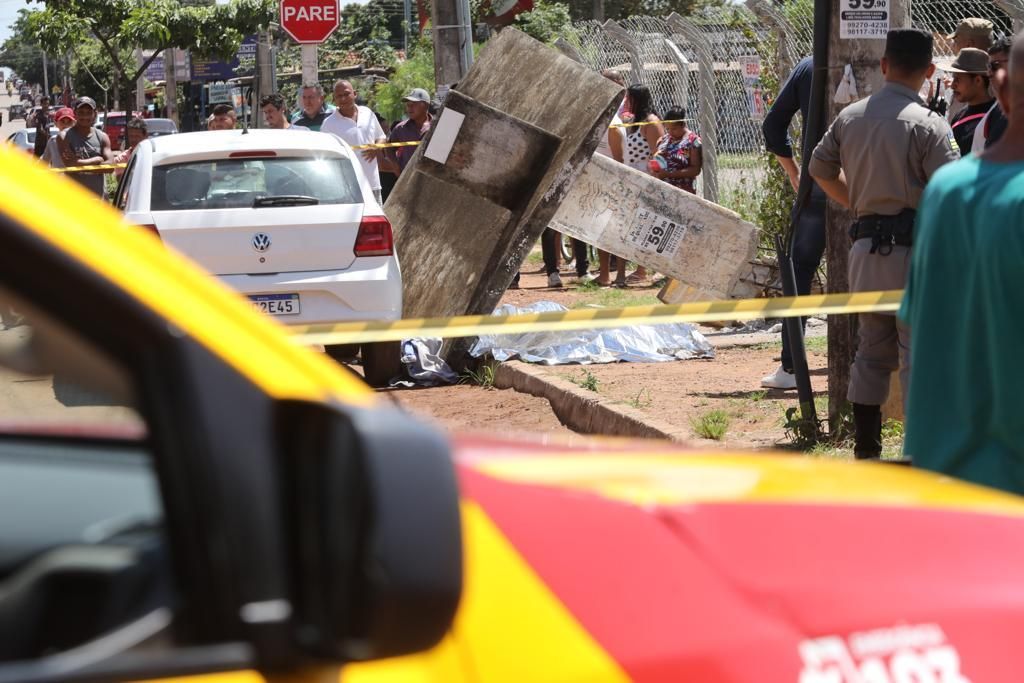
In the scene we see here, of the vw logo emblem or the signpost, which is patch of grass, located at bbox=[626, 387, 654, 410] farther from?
the signpost

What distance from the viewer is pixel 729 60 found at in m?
13.8

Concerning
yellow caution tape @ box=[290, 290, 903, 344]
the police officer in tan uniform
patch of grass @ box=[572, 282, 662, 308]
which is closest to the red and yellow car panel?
yellow caution tape @ box=[290, 290, 903, 344]

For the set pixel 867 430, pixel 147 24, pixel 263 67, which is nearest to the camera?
pixel 867 430

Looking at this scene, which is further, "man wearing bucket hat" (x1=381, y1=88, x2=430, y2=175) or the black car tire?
"man wearing bucket hat" (x1=381, y1=88, x2=430, y2=175)

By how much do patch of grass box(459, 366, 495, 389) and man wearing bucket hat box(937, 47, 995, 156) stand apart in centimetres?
329

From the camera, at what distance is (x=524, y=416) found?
27.2 feet

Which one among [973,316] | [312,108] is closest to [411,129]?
[312,108]

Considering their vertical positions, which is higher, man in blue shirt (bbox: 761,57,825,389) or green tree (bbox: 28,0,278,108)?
man in blue shirt (bbox: 761,57,825,389)

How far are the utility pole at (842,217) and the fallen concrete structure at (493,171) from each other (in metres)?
2.96

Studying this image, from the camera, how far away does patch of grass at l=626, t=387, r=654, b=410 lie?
7809 mm

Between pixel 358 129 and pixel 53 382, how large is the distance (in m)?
12.2

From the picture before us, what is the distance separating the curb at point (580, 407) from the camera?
7.04 metres

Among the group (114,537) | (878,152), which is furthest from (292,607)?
(878,152)

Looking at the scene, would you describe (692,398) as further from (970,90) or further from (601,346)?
(970,90)
